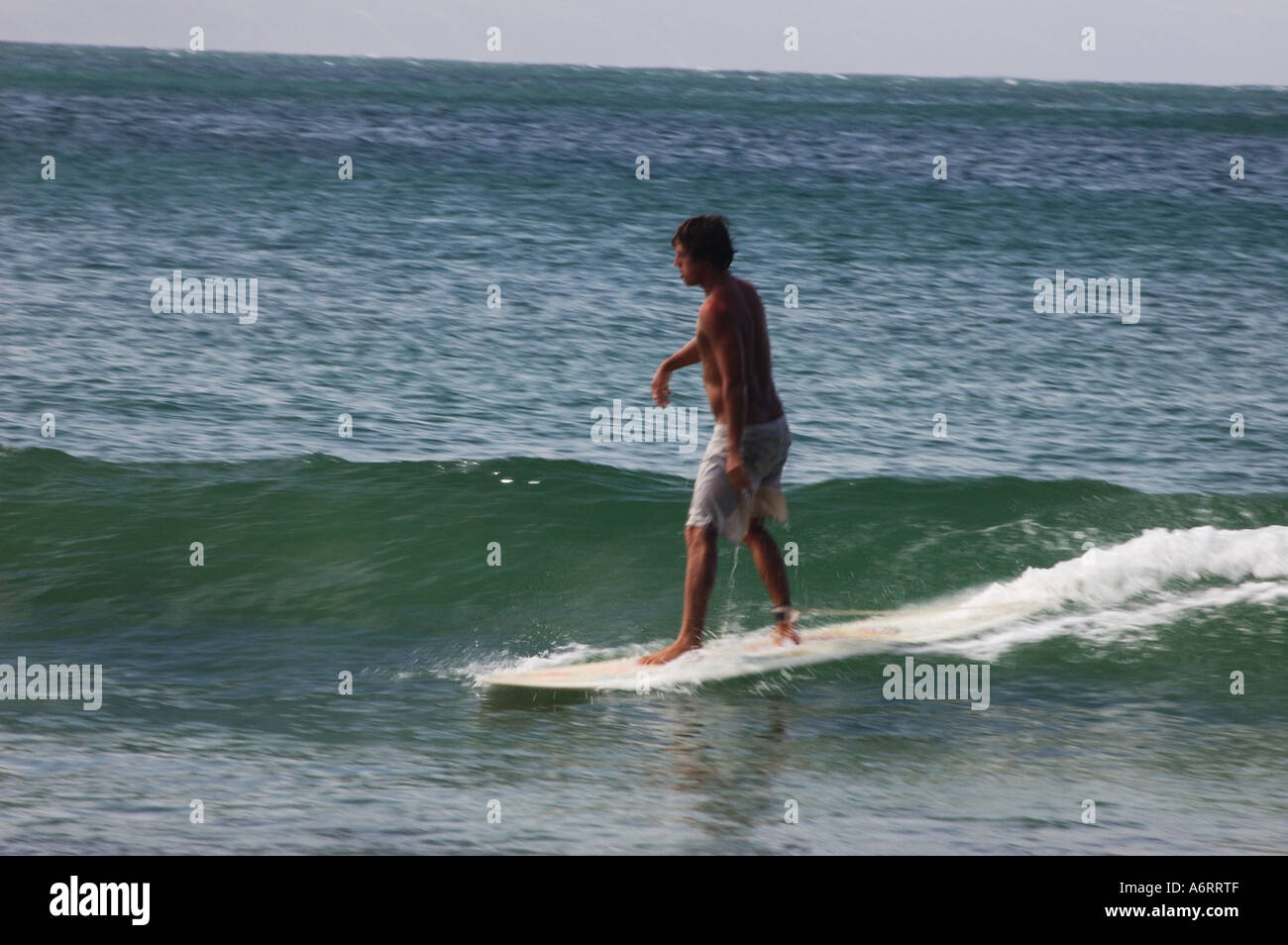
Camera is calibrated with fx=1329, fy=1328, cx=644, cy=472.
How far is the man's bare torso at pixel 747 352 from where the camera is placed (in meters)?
5.62

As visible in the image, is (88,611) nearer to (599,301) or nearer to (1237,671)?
(1237,671)

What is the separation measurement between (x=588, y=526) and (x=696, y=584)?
3669 millimetres

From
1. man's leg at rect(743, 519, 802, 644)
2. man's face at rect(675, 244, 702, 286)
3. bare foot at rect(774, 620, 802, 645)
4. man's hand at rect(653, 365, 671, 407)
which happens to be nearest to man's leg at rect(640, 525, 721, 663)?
man's leg at rect(743, 519, 802, 644)

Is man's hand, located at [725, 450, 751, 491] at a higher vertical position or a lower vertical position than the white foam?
higher

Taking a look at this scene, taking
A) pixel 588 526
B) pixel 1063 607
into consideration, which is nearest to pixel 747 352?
pixel 1063 607

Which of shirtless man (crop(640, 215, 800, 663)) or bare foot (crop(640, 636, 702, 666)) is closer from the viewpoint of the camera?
shirtless man (crop(640, 215, 800, 663))

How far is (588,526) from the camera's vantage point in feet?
31.1

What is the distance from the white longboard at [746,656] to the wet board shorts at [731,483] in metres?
0.64

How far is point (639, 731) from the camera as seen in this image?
533 centimetres

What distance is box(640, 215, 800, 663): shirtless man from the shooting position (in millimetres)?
5602

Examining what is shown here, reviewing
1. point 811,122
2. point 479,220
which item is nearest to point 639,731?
point 479,220

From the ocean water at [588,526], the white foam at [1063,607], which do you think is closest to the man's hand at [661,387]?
the white foam at [1063,607]

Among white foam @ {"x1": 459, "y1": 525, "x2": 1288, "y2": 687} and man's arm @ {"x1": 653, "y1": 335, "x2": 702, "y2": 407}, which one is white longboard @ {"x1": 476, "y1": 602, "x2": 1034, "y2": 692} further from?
man's arm @ {"x1": 653, "y1": 335, "x2": 702, "y2": 407}
